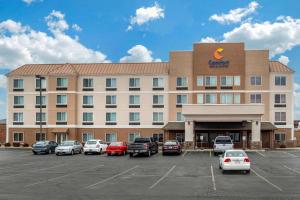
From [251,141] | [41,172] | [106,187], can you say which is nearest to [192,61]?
[251,141]

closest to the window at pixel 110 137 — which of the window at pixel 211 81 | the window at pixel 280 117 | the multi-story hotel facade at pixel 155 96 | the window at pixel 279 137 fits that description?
the multi-story hotel facade at pixel 155 96

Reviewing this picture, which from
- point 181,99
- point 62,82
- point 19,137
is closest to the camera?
point 181,99

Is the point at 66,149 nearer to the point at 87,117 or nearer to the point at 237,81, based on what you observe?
the point at 87,117

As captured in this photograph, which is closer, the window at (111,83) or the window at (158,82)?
the window at (158,82)

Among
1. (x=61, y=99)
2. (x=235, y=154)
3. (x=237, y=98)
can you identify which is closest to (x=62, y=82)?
(x=61, y=99)

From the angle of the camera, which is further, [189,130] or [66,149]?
[189,130]

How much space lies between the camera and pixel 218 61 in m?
66.4

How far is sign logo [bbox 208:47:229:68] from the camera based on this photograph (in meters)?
66.2

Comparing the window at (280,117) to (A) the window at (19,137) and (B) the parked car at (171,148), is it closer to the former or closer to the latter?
(B) the parked car at (171,148)

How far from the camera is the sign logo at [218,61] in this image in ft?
217

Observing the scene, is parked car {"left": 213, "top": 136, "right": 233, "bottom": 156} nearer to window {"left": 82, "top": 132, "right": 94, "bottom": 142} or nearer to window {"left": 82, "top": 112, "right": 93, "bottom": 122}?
window {"left": 82, "top": 132, "right": 94, "bottom": 142}

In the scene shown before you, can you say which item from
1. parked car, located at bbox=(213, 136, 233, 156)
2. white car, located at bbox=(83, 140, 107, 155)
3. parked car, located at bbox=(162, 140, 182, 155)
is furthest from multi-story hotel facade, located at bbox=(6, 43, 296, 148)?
white car, located at bbox=(83, 140, 107, 155)

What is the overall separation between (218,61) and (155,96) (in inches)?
391

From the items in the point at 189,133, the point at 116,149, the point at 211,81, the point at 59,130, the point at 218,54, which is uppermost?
the point at 218,54
